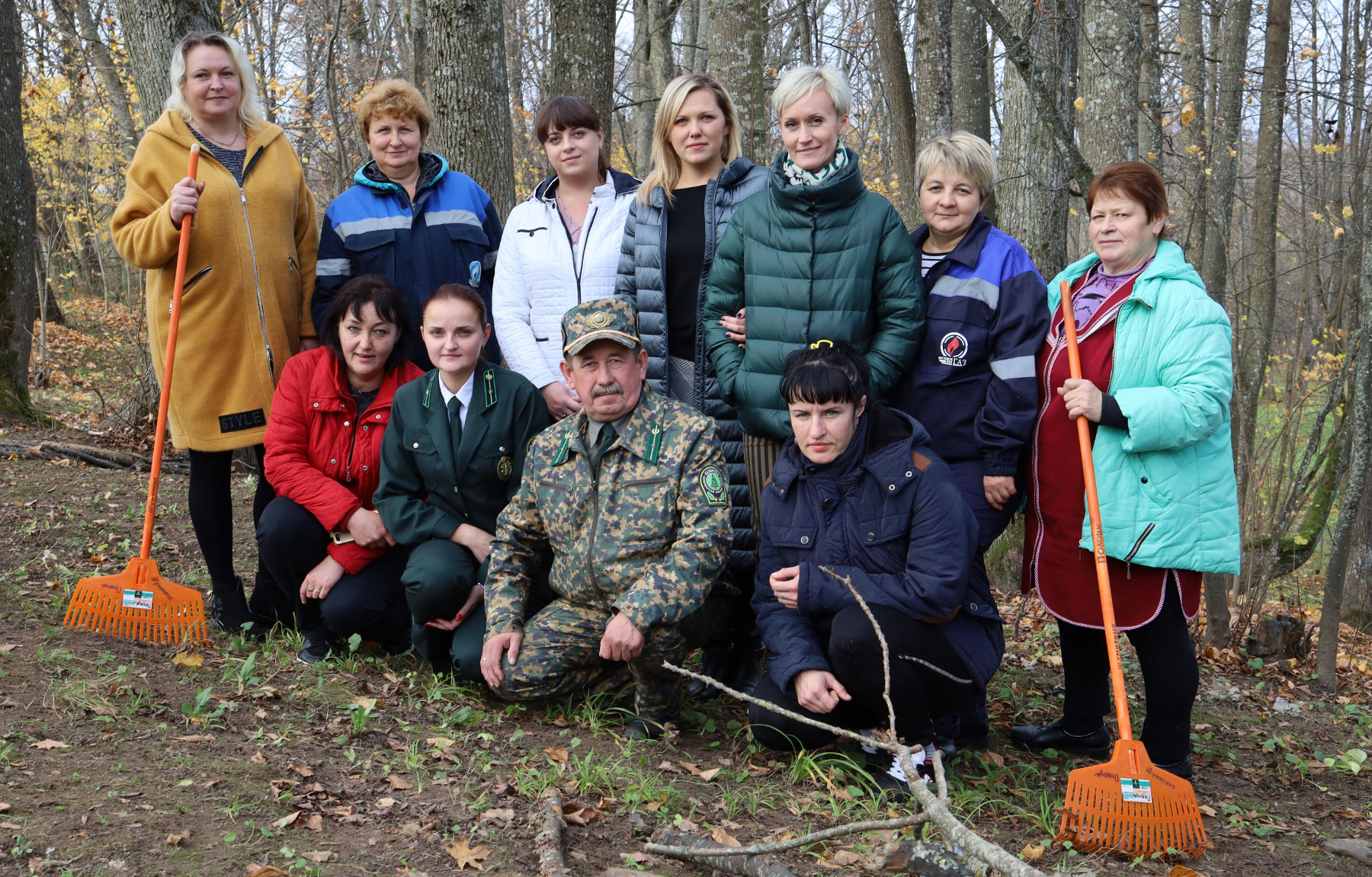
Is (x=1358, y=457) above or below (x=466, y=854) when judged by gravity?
above

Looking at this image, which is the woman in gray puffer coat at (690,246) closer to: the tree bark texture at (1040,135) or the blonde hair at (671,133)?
the blonde hair at (671,133)

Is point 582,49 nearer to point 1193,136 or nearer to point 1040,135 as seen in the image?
point 1040,135

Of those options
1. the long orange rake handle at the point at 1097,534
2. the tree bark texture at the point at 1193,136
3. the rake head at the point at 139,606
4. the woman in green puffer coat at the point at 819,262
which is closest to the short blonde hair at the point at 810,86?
the woman in green puffer coat at the point at 819,262

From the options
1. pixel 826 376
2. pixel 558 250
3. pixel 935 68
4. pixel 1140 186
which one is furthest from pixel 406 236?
pixel 935 68

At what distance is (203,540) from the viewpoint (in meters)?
4.27

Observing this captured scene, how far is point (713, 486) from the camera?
3631 mm

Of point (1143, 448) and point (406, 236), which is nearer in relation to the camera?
point (1143, 448)

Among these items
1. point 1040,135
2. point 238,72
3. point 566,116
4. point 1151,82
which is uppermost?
point 1151,82

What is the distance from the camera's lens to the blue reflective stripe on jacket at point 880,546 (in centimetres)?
335

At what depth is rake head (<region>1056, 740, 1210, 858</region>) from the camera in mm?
2941

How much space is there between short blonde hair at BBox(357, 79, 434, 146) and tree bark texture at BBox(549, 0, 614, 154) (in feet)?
5.34

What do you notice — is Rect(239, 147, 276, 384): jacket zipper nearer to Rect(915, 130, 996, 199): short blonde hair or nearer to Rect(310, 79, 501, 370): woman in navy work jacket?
Rect(310, 79, 501, 370): woman in navy work jacket

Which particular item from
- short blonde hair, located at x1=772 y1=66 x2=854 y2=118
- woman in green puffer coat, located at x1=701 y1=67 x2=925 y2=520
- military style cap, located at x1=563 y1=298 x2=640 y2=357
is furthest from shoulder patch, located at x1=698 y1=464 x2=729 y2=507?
short blonde hair, located at x1=772 y1=66 x2=854 y2=118

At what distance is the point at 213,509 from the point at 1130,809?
366 cm
